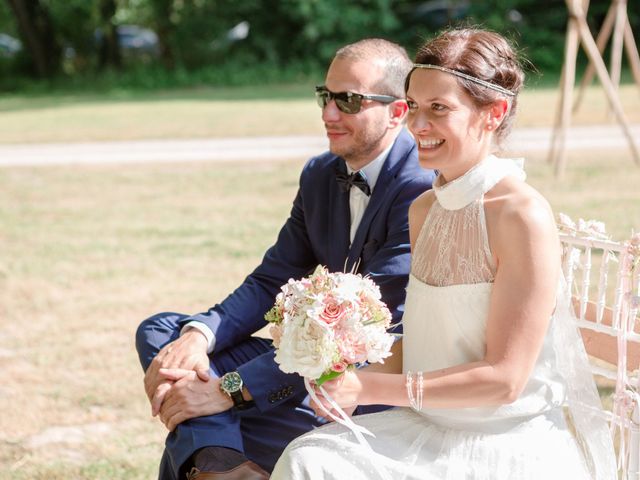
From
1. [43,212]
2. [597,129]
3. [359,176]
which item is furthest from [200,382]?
[597,129]

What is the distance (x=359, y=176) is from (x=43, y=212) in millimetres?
7337

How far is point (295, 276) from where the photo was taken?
12.8ft

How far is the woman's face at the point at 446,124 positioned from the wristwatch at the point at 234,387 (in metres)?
1.03

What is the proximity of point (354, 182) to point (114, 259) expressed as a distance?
5.01 m

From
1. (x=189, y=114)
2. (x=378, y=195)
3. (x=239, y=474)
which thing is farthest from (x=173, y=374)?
(x=189, y=114)

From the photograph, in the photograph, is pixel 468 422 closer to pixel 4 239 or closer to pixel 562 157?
pixel 4 239

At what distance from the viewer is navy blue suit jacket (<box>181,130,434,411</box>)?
3.28 metres

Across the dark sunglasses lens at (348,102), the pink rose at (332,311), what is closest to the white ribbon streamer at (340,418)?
the pink rose at (332,311)

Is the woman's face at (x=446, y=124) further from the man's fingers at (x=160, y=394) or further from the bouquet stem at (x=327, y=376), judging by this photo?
the man's fingers at (x=160, y=394)

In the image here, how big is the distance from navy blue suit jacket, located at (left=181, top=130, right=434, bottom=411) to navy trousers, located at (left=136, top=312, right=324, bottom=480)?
0.07 metres

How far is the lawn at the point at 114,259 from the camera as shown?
4637mm

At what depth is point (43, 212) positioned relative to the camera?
10.3 m

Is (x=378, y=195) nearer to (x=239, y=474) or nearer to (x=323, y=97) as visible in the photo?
(x=323, y=97)

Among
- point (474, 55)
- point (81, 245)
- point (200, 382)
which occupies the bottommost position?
point (81, 245)
